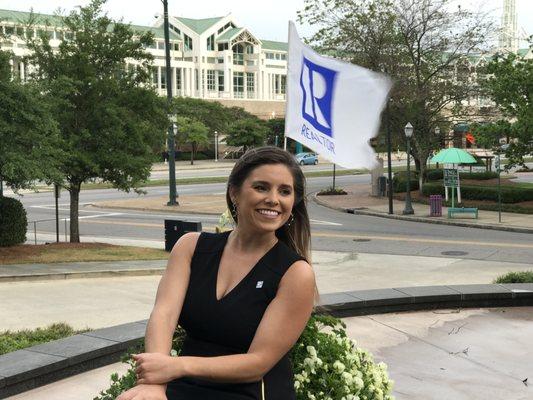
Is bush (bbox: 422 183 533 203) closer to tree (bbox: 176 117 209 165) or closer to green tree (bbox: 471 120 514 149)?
green tree (bbox: 471 120 514 149)

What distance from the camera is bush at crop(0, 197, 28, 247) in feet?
58.8

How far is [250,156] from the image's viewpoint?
3.24m

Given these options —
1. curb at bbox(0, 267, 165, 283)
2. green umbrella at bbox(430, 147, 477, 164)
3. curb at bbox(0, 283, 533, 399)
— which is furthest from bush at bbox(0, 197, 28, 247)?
green umbrella at bbox(430, 147, 477, 164)

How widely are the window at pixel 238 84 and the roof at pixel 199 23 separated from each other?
24.9 feet

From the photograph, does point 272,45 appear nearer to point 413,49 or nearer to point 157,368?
point 413,49

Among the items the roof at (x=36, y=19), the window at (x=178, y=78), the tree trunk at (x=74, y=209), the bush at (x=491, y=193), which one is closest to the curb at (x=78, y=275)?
the tree trunk at (x=74, y=209)

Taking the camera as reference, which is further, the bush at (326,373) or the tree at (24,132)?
the tree at (24,132)

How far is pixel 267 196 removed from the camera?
3.17 metres

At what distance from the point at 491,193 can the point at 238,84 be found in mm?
76504

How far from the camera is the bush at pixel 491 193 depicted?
3156 cm

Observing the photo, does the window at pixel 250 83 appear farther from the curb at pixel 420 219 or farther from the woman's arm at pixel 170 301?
the woman's arm at pixel 170 301

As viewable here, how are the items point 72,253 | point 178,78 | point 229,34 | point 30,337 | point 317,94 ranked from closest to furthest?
point 317,94, point 30,337, point 72,253, point 178,78, point 229,34

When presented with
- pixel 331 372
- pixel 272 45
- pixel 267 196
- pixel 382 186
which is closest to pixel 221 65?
pixel 272 45

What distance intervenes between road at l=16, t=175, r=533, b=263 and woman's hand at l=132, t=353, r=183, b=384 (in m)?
16.0
